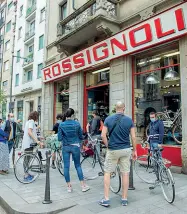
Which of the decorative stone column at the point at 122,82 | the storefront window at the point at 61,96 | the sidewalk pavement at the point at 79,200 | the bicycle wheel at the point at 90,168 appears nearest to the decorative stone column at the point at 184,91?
the sidewalk pavement at the point at 79,200

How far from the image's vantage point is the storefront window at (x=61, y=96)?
44.0 ft

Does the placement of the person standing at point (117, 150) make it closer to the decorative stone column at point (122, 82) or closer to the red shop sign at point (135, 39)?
the red shop sign at point (135, 39)

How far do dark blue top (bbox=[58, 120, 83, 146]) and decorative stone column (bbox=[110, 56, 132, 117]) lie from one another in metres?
4.30

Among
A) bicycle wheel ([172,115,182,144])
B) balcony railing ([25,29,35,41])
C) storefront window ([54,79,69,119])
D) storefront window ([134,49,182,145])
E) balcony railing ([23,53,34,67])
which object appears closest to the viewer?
bicycle wheel ([172,115,182,144])

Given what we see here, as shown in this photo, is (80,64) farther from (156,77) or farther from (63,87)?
(156,77)

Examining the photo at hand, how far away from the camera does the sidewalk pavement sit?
408 cm

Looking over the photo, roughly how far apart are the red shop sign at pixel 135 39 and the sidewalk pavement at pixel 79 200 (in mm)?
4581

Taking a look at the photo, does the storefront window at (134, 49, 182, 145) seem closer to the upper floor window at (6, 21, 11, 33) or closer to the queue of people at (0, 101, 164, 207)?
the queue of people at (0, 101, 164, 207)

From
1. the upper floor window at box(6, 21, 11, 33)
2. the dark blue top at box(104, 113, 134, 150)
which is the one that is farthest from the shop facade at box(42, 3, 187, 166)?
the upper floor window at box(6, 21, 11, 33)

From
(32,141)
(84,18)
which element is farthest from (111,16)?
(32,141)

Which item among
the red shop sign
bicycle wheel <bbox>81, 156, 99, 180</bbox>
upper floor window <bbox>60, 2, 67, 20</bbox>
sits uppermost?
upper floor window <bbox>60, 2, 67, 20</bbox>

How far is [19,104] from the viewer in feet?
77.5

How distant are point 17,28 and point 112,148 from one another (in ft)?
84.4

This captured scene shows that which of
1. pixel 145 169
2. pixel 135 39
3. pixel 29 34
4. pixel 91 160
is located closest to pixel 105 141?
pixel 145 169
